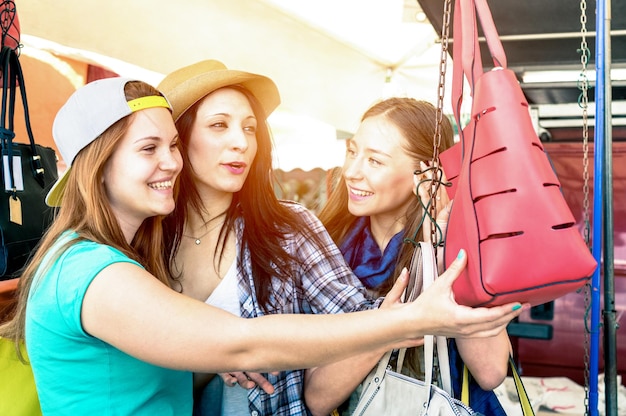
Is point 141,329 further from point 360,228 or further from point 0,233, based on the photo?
point 360,228

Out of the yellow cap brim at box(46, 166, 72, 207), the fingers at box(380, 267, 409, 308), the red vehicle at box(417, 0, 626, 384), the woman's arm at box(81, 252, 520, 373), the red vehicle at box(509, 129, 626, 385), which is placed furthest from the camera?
the red vehicle at box(509, 129, 626, 385)

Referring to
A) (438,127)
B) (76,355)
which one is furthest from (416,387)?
(76,355)

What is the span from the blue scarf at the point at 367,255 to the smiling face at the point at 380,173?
13 cm

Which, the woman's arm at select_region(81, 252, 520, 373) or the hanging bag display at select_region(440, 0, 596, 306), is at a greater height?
the hanging bag display at select_region(440, 0, 596, 306)

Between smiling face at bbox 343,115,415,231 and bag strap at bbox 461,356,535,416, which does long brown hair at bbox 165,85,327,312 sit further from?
bag strap at bbox 461,356,535,416

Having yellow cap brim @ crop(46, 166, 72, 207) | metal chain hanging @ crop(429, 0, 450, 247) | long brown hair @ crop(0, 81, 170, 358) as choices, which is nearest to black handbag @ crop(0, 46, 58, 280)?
yellow cap brim @ crop(46, 166, 72, 207)

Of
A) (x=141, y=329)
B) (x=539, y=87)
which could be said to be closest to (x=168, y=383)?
(x=141, y=329)

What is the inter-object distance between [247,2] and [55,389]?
3.54 metres

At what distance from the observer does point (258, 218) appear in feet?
6.79

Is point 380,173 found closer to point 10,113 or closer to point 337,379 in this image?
point 337,379

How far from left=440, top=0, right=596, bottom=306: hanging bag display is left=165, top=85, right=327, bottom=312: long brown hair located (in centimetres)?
74

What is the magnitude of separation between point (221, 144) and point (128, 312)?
32.5 inches

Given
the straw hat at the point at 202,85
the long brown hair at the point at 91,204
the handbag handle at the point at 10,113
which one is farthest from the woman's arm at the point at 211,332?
the handbag handle at the point at 10,113

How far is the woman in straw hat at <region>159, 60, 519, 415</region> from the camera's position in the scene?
188 centimetres
